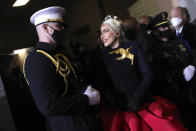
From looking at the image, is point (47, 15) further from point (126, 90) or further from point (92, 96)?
point (126, 90)

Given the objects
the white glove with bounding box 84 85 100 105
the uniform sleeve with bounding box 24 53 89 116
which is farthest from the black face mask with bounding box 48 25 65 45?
the white glove with bounding box 84 85 100 105

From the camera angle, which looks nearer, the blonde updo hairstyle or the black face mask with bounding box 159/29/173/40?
the blonde updo hairstyle

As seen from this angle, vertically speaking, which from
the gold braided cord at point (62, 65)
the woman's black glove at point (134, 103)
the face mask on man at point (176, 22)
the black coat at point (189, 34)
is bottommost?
the woman's black glove at point (134, 103)

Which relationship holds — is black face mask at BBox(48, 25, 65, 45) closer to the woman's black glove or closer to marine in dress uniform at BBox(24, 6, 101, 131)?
marine in dress uniform at BBox(24, 6, 101, 131)

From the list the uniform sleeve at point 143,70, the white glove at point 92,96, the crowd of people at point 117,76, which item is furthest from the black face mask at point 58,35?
the uniform sleeve at point 143,70

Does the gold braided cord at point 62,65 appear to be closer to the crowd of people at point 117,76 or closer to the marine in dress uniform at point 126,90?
the crowd of people at point 117,76

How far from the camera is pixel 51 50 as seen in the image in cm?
147

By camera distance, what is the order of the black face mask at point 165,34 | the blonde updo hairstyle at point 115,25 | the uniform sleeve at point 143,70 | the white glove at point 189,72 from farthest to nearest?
the black face mask at point 165,34, the white glove at point 189,72, the blonde updo hairstyle at point 115,25, the uniform sleeve at point 143,70

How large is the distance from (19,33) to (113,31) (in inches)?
53.6

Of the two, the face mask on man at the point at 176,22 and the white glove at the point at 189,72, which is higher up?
the face mask on man at the point at 176,22

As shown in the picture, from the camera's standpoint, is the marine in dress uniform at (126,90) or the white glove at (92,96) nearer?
the white glove at (92,96)

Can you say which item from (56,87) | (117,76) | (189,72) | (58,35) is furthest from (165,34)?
(56,87)

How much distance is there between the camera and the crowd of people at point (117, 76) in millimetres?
1365

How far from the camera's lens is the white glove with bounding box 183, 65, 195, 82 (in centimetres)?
248
